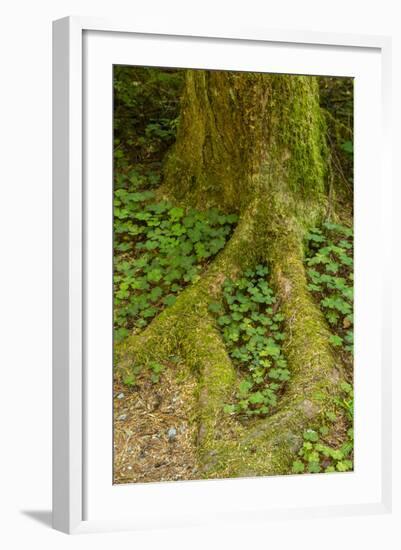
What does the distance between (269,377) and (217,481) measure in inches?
47.6

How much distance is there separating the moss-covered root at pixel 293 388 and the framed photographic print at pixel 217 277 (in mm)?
11

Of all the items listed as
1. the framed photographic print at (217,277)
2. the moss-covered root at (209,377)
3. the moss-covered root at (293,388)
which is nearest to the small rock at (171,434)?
the framed photographic print at (217,277)

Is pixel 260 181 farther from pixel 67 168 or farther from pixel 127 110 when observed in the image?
pixel 67 168

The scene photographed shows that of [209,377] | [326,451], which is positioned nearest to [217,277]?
[209,377]

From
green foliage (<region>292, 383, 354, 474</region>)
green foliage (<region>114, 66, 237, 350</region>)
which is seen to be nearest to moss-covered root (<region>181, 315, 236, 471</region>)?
green foliage (<region>114, 66, 237, 350</region>)

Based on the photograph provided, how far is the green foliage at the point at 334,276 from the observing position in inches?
192

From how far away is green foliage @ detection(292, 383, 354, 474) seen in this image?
469 cm

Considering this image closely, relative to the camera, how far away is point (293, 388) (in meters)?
4.94

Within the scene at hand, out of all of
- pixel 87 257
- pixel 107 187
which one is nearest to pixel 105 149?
pixel 107 187

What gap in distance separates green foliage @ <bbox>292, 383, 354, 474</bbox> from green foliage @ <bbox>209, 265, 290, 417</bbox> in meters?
0.35

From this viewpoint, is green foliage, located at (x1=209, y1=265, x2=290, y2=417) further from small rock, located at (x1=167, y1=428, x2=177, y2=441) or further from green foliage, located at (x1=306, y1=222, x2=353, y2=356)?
small rock, located at (x1=167, y1=428, x2=177, y2=441)

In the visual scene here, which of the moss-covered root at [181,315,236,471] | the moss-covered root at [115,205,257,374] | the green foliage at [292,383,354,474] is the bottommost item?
the green foliage at [292,383,354,474]

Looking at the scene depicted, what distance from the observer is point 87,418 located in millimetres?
3734
